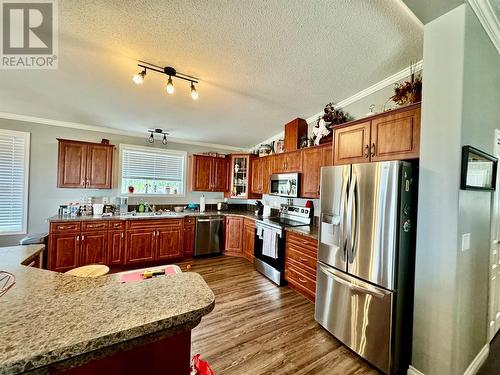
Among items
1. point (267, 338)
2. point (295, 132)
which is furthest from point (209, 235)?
point (295, 132)

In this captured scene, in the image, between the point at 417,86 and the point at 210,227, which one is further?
the point at 210,227

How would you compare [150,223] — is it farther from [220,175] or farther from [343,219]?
[343,219]

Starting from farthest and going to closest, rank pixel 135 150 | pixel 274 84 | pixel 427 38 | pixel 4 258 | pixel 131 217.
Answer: pixel 135 150, pixel 131 217, pixel 274 84, pixel 427 38, pixel 4 258

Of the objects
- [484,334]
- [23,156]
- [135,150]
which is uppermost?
[135,150]

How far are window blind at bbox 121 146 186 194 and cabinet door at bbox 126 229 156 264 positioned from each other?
110cm

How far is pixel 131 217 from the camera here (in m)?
3.71

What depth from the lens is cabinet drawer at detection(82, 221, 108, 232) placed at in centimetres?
337

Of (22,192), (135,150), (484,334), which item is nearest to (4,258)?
(22,192)

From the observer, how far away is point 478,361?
1821 mm

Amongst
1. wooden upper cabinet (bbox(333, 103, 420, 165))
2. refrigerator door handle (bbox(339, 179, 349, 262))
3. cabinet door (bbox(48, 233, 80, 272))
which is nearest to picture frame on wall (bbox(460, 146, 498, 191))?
wooden upper cabinet (bbox(333, 103, 420, 165))

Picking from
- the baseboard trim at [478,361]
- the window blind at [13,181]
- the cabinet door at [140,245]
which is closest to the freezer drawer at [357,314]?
the baseboard trim at [478,361]

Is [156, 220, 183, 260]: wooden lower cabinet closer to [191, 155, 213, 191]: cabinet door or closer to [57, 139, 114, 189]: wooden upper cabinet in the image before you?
[191, 155, 213, 191]: cabinet door

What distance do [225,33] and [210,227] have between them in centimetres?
343

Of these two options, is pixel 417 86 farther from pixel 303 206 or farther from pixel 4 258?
pixel 4 258
